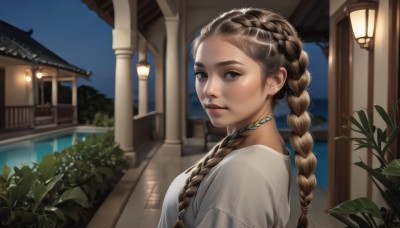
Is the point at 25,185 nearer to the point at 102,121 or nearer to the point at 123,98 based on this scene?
the point at 123,98

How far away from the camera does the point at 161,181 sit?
548cm

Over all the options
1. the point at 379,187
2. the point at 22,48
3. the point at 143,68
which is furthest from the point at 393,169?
the point at 22,48

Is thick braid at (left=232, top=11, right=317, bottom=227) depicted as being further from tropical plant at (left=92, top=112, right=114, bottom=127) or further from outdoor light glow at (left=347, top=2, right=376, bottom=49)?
tropical plant at (left=92, top=112, right=114, bottom=127)

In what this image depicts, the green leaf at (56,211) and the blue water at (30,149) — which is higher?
the green leaf at (56,211)

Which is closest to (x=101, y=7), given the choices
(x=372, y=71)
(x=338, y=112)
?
(x=338, y=112)

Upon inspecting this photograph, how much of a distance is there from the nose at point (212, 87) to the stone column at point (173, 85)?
7279 millimetres

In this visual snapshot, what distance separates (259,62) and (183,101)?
31.0 feet

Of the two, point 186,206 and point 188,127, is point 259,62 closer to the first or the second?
point 186,206

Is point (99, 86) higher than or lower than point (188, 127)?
higher

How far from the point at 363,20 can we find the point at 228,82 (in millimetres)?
2516

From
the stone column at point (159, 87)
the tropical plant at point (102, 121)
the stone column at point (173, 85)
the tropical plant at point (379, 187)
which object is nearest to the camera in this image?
the tropical plant at point (379, 187)

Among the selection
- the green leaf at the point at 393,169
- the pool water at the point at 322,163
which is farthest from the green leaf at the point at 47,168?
the pool water at the point at 322,163

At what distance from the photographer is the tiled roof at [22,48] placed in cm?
1109

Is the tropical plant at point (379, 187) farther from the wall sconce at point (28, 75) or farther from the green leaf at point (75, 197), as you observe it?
the wall sconce at point (28, 75)
